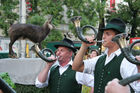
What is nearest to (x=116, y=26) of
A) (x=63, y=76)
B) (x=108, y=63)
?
(x=108, y=63)

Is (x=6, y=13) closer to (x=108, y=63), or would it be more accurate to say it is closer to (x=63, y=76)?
(x=63, y=76)

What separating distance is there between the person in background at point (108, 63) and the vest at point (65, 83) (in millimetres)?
488

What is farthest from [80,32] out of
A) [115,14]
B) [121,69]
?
[115,14]

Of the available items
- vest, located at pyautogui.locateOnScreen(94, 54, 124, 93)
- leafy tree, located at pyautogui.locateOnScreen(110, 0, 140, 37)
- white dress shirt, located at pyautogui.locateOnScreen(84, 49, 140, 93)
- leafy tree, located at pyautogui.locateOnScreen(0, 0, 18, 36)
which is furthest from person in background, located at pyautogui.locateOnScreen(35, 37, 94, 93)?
leafy tree, located at pyautogui.locateOnScreen(110, 0, 140, 37)

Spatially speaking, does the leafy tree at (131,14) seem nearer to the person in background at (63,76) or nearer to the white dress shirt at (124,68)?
the person in background at (63,76)

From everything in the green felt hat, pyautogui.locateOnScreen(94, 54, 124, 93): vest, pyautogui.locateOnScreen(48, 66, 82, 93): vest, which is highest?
the green felt hat

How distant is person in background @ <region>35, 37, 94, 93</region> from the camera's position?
355cm

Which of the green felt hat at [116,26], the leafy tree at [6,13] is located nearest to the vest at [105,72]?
the green felt hat at [116,26]

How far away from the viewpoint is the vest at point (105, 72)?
2.76 meters

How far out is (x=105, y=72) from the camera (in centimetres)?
285

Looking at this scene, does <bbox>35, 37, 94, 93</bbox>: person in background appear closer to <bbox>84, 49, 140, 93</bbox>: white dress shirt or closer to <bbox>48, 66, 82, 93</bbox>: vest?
<bbox>48, 66, 82, 93</bbox>: vest

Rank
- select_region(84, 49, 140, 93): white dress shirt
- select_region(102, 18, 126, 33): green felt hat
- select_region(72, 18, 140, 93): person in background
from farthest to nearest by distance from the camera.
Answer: select_region(102, 18, 126, 33): green felt hat
select_region(72, 18, 140, 93): person in background
select_region(84, 49, 140, 93): white dress shirt

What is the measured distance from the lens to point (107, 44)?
2.91 meters

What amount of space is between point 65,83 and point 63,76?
0.30 feet
